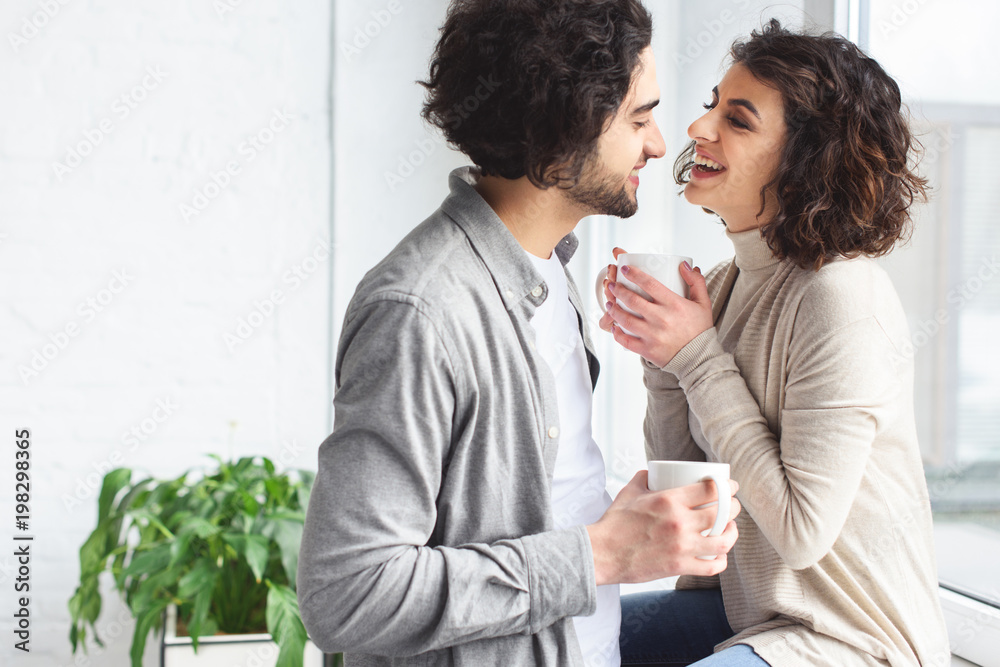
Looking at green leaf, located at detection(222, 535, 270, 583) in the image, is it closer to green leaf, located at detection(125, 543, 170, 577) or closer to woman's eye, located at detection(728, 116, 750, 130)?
green leaf, located at detection(125, 543, 170, 577)

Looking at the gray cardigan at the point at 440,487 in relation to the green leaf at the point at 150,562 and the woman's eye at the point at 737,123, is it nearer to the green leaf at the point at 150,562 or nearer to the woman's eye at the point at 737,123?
Result: the woman's eye at the point at 737,123

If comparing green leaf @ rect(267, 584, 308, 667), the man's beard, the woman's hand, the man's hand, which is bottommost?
green leaf @ rect(267, 584, 308, 667)

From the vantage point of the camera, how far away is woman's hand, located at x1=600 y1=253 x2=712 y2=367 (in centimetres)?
97

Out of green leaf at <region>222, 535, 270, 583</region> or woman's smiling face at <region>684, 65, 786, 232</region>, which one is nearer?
woman's smiling face at <region>684, 65, 786, 232</region>

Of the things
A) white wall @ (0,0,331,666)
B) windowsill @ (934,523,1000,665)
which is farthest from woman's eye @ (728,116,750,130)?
white wall @ (0,0,331,666)

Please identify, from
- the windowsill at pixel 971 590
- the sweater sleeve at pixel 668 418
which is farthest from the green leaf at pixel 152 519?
the windowsill at pixel 971 590

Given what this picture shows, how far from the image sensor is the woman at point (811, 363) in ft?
2.87

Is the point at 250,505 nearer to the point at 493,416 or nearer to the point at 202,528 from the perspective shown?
the point at 202,528

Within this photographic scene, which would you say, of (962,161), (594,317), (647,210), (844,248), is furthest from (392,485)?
(594,317)

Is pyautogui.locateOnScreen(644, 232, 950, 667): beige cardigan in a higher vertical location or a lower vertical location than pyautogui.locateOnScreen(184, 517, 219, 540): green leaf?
higher

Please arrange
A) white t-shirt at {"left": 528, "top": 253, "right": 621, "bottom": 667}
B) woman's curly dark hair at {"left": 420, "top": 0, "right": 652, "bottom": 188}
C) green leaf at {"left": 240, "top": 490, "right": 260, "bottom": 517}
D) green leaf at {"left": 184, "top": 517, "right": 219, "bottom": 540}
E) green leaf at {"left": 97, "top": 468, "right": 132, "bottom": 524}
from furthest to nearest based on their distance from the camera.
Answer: green leaf at {"left": 97, "top": 468, "right": 132, "bottom": 524}
green leaf at {"left": 240, "top": 490, "right": 260, "bottom": 517}
green leaf at {"left": 184, "top": 517, "right": 219, "bottom": 540}
white t-shirt at {"left": 528, "top": 253, "right": 621, "bottom": 667}
woman's curly dark hair at {"left": 420, "top": 0, "right": 652, "bottom": 188}

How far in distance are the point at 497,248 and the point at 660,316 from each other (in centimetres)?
24

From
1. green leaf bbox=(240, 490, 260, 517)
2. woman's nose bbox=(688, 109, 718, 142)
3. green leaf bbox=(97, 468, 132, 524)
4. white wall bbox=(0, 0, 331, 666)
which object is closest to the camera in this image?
woman's nose bbox=(688, 109, 718, 142)

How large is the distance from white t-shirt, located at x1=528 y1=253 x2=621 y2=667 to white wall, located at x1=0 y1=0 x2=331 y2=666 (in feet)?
5.54
